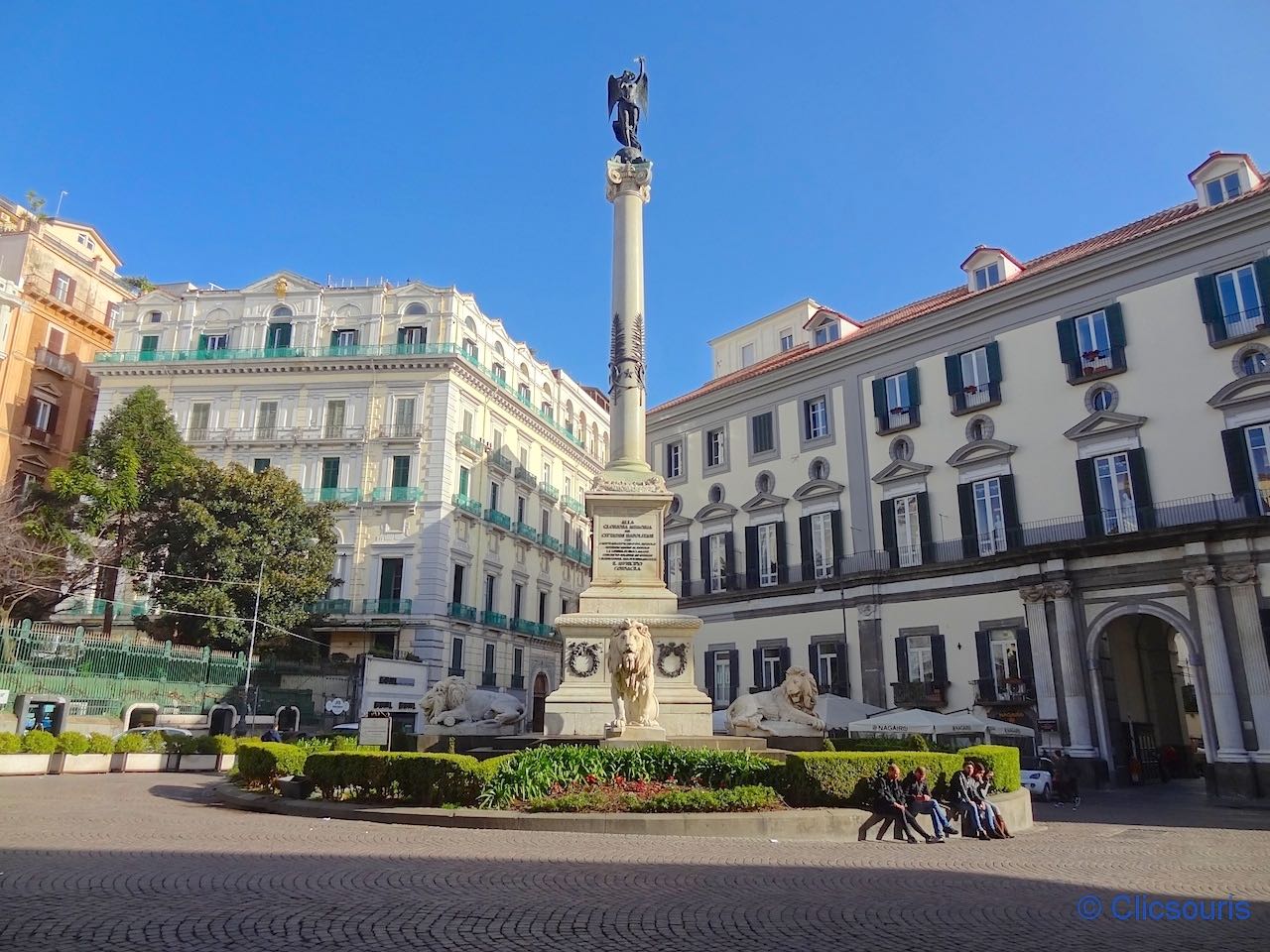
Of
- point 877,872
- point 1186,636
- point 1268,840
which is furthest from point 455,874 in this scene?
point 1186,636

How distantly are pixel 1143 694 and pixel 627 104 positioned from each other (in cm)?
2612

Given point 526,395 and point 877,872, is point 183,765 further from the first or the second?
point 526,395

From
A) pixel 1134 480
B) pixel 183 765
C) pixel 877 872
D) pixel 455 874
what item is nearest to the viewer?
pixel 455 874

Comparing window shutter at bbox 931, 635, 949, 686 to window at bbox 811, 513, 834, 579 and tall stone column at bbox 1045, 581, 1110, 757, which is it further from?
window at bbox 811, 513, 834, 579

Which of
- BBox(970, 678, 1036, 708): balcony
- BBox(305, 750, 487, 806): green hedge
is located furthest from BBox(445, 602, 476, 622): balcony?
BBox(305, 750, 487, 806): green hedge

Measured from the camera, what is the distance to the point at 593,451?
6244cm

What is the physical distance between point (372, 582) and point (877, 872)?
3656 centimetres

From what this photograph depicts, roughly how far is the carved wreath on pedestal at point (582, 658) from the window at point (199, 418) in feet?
118

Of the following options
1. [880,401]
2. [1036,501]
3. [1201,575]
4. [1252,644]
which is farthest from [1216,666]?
[880,401]

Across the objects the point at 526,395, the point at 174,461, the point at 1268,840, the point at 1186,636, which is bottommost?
the point at 1268,840

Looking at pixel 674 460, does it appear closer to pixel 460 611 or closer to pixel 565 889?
pixel 460 611

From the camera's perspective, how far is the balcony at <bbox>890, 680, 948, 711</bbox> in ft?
102

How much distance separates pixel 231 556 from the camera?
118ft

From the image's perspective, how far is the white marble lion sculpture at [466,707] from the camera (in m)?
17.6
